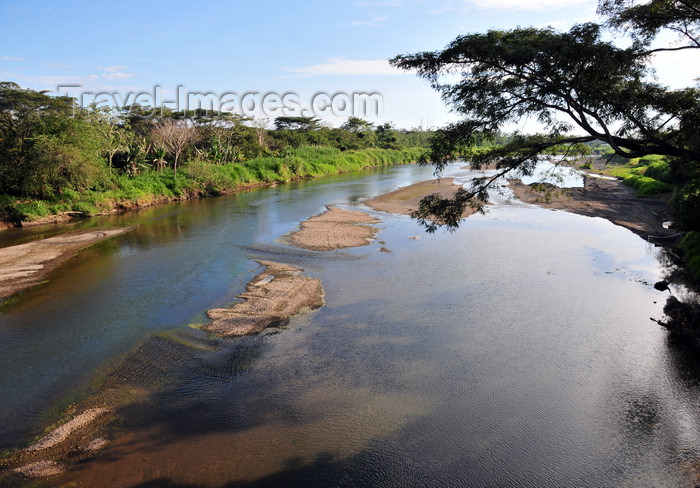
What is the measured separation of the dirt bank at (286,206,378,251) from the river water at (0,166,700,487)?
2180 mm

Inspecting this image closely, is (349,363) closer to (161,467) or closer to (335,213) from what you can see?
(161,467)

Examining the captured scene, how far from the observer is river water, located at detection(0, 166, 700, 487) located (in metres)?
6.80

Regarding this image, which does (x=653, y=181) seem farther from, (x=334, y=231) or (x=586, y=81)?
(x=586, y=81)

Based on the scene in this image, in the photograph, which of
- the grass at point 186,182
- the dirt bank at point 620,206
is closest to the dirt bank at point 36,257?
the grass at point 186,182

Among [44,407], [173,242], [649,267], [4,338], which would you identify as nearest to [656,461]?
[44,407]

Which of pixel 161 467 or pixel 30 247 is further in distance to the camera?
pixel 30 247

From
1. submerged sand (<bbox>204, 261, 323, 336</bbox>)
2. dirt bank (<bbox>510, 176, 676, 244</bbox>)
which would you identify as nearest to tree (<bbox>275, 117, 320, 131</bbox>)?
dirt bank (<bbox>510, 176, 676, 244</bbox>)

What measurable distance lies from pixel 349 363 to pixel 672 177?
34191 millimetres

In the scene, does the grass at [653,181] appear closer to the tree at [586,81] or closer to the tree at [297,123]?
the tree at [586,81]

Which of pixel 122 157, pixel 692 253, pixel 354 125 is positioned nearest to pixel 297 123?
pixel 354 125

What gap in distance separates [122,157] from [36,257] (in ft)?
54.1

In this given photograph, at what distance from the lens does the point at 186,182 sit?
35.3 meters

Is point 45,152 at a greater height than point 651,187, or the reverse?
point 45,152

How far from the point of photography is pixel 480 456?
698 cm
